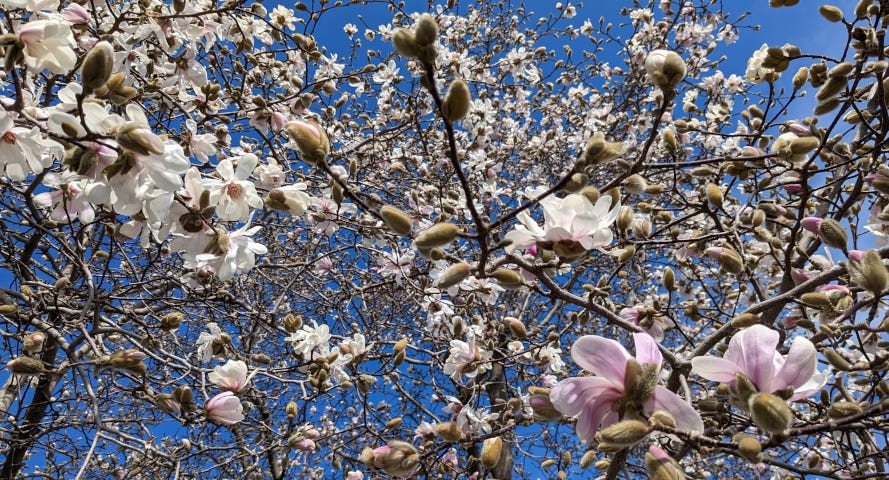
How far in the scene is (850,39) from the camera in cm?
151

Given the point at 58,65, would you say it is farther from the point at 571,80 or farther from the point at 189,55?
the point at 571,80

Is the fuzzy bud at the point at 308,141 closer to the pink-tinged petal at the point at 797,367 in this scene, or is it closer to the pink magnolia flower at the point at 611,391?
the pink magnolia flower at the point at 611,391

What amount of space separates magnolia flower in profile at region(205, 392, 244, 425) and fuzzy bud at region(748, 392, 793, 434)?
1.33 metres

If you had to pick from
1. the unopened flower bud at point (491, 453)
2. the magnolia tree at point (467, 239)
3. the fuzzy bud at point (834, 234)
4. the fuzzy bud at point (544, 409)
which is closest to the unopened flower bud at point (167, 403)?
the magnolia tree at point (467, 239)

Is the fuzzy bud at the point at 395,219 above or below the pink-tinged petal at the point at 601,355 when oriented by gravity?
above

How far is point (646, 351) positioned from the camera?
789mm

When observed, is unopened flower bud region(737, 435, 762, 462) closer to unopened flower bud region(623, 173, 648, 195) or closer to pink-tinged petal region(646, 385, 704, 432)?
pink-tinged petal region(646, 385, 704, 432)

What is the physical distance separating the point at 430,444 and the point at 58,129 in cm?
126

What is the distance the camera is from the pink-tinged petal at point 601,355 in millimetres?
770

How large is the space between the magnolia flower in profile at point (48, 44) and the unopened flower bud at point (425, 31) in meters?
0.79

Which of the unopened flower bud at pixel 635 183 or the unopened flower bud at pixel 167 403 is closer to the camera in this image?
the unopened flower bud at pixel 635 183

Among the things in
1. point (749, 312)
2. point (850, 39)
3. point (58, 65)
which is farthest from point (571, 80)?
point (58, 65)

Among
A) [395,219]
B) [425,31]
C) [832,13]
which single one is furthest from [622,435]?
[832,13]

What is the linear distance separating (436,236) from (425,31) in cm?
31
